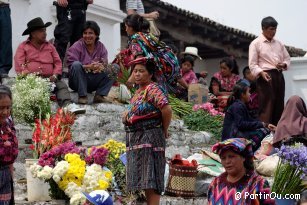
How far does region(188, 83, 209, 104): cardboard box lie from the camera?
12.9m

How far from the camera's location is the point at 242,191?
223 inches

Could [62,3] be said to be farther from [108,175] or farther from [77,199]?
[77,199]

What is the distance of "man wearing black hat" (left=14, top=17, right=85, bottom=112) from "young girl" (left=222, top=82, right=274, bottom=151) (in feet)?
7.60

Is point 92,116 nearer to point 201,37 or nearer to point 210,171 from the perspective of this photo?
point 210,171

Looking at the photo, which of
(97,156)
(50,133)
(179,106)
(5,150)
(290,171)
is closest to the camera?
(5,150)

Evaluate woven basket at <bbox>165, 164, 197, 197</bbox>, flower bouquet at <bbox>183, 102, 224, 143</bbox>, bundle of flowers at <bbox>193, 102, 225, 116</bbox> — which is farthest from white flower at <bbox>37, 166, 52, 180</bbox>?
bundle of flowers at <bbox>193, 102, 225, 116</bbox>

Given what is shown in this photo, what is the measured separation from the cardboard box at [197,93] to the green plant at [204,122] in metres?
0.91

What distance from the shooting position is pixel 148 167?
22.6 feet

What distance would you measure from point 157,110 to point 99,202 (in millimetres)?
1506

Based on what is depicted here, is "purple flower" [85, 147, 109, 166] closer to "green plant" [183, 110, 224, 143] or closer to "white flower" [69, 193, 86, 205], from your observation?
"white flower" [69, 193, 86, 205]

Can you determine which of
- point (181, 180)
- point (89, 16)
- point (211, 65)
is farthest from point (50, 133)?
point (211, 65)

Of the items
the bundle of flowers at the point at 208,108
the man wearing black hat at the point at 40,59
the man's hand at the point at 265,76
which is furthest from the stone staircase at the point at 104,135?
the man's hand at the point at 265,76

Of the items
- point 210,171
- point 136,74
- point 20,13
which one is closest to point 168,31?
point 20,13

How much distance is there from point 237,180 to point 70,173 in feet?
6.76
